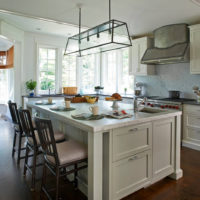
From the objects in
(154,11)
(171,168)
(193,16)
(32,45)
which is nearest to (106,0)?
(154,11)

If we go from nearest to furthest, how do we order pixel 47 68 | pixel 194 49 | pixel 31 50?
1. pixel 194 49
2. pixel 31 50
3. pixel 47 68

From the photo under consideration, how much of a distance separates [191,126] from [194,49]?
158cm

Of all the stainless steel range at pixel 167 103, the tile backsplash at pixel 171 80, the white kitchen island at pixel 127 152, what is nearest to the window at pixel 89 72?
the tile backsplash at pixel 171 80

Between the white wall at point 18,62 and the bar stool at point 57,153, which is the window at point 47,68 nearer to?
the white wall at point 18,62

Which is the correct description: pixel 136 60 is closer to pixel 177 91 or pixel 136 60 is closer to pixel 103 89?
pixel 177 91

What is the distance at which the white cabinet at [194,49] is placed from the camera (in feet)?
12.3

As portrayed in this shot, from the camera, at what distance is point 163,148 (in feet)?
7.50

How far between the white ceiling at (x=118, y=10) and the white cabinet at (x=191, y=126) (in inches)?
72.8

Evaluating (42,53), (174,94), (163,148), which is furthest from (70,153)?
(42,53)

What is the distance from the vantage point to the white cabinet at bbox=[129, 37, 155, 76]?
482 cm

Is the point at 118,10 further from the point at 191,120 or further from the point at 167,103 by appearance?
the point at 191,120

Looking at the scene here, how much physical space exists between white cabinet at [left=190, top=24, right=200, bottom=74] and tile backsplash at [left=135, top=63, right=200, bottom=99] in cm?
33

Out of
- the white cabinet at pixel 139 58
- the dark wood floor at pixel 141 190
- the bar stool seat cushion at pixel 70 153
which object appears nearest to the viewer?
the bar stool seat cushion at pixel 70 153

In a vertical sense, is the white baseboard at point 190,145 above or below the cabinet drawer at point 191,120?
below
